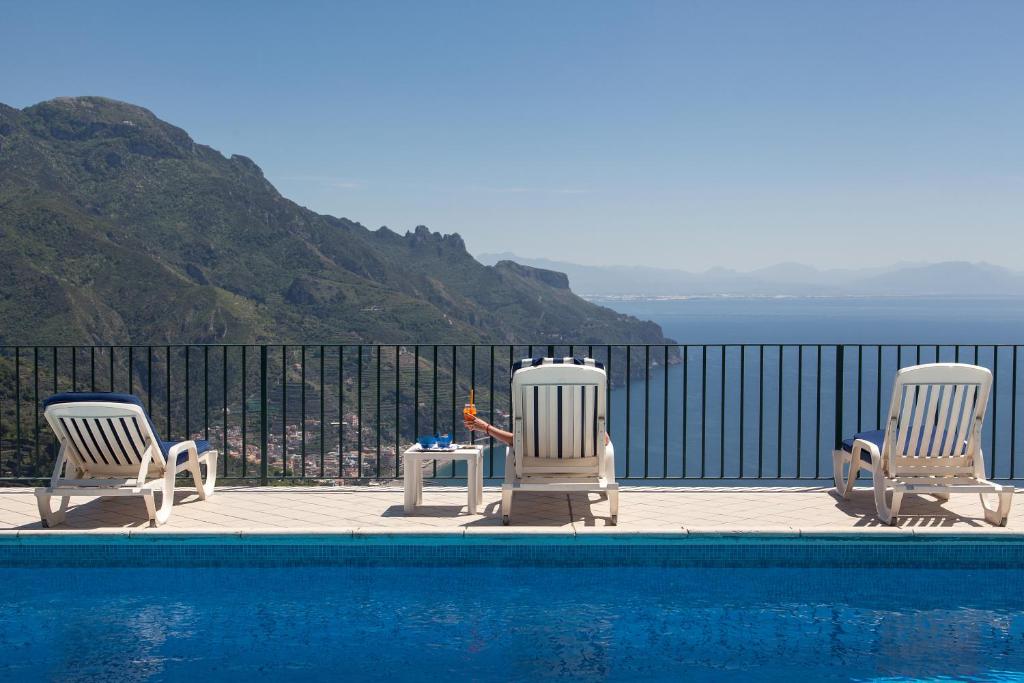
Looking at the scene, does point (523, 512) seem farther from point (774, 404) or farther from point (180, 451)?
point (774, 404)

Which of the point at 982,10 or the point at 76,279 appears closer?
the point at 982,10

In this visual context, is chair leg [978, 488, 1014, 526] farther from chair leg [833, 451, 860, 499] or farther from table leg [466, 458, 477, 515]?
table leg [466, 458, 477, 515]

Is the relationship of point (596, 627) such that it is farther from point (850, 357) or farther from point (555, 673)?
point (850, 357)

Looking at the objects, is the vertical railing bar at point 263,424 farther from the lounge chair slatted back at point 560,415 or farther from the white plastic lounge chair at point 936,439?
the white plastic lounge chair at point 936,439

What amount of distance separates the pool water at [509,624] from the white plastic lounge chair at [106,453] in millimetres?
422

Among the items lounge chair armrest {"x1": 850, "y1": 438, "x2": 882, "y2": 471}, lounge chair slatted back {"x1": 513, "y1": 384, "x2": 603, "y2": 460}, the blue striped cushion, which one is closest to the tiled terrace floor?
lounge chair armrest {"x1": 850, "y1": 438, "x2": 882, "y2": 471}

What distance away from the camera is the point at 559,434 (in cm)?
550

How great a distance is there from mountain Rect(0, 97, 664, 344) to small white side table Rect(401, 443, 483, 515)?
30087 mm

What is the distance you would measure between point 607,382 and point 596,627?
5.00 ft

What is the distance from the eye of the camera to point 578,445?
18.2ft

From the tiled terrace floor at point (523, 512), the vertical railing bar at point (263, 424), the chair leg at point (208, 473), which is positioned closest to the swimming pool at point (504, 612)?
the tiled terrace floor at point (523, 512)

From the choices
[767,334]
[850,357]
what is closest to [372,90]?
[850,357]

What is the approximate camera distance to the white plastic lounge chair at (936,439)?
17.5 feet

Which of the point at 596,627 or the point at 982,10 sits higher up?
the point at 982,10
